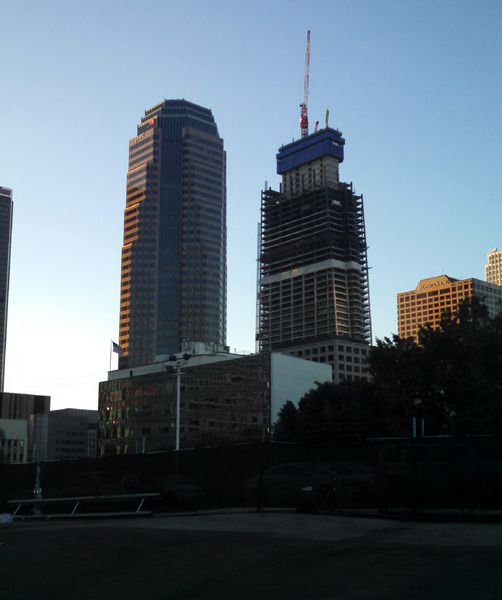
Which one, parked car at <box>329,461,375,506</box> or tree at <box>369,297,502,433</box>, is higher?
tree at <box>369,297,502,433</box>

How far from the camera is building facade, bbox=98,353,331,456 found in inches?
6191

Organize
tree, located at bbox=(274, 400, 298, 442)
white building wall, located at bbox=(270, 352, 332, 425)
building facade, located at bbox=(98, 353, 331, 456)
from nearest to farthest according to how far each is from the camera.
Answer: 1. tree, located at bbox=(274, 400, 298, 442)
2. white building wall, located at bbox=(270, 352, 332, 425)
3. building facade, located at bbox=(98, 353, 331, 456)

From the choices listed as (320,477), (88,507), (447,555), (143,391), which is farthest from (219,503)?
(143,391)

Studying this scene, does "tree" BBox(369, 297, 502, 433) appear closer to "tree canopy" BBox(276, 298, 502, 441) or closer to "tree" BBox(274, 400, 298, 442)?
"tree canopy" BBox(276, 298, 502, 441)

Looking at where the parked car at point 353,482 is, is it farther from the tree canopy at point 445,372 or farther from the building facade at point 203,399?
the building facade at point 203,399

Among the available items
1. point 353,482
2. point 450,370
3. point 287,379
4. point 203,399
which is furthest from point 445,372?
point 203,399

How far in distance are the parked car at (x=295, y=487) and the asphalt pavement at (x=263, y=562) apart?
3.32 meters

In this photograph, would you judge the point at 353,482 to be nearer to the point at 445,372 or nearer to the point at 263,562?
the point at 263,562

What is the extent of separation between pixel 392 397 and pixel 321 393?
99.8 ft

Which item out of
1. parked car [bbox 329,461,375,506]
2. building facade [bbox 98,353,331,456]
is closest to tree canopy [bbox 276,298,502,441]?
parked car [bbox 329,461,375,506]

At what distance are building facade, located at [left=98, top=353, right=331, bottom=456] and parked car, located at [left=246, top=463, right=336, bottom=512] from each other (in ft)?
418

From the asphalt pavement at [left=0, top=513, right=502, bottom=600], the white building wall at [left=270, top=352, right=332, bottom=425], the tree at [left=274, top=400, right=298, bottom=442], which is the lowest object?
A: the asphalt pavement at [left=0, top=513, right=502, bottom=600]

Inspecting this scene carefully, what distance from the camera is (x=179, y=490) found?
23250 millimetres

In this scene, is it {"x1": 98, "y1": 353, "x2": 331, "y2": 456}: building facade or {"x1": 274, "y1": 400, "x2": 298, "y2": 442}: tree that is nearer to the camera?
{"x1": 274, "y1": 400, "x2": 298, "y2": 442}: tree
